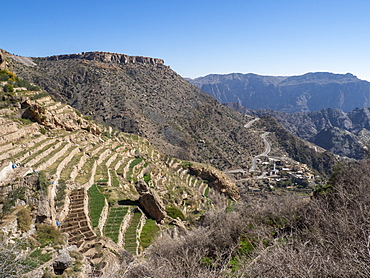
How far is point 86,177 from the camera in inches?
743

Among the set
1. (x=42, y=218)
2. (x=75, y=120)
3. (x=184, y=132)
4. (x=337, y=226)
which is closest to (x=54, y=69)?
(x=184, y=132)

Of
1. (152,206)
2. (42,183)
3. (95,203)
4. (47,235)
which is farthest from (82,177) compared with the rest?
(47,235)

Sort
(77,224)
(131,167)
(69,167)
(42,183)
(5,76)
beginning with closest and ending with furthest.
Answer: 1. (42,183)
2. (77,224)
3. (69,167)
4. (131,167)
5. (5,76)

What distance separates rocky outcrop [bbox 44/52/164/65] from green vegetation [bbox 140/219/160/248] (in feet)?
367

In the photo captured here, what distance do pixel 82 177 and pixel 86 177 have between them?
28 centimetres

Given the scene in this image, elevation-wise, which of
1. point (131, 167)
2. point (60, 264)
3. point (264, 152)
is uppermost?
point (60, 264)

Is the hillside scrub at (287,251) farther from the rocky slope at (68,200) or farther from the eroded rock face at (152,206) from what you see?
the eroded rock face at (152,206)

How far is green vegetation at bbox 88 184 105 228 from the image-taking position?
46.3 feet

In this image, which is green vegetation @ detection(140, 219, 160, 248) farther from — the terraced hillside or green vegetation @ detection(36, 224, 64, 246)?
green vegetation @ detection(36, 224, 64, 246)

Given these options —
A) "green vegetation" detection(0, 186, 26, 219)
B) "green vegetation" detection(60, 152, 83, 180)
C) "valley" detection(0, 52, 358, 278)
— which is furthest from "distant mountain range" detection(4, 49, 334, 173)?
"green vegetation" detection(0, 186, 26, 219)

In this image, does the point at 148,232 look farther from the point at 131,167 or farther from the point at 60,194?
the point at 131,167

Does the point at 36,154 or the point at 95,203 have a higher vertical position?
the point at 36,154

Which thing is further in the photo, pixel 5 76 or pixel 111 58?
pixel 111 58

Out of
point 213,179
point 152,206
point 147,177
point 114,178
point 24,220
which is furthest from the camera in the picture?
point 213,179
